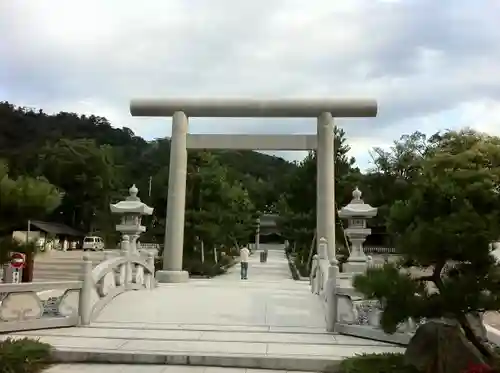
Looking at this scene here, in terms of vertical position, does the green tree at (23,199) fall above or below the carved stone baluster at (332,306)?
above

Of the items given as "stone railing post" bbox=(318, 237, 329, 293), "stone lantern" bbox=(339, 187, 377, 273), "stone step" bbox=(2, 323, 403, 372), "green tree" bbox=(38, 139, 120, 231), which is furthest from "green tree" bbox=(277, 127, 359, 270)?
"green tree" bbox=(38, 139, 120, 231)

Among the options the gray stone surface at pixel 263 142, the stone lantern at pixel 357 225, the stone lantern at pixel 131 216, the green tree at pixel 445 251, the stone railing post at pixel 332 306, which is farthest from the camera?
the gray stone surface at pixel 263 142

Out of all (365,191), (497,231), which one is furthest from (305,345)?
(365,191)

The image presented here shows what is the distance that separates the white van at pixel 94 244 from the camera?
38.8m

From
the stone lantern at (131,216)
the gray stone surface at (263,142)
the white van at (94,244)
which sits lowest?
the white van at (94,244)

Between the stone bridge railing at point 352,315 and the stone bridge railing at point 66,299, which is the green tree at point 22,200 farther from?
the stone bridge railing at point 352,315

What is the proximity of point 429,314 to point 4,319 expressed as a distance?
18.6 ft

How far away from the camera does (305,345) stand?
708 cm

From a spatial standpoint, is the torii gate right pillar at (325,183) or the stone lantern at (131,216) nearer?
the stone lantern at (131,216)

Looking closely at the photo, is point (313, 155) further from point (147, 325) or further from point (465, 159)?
point (147, 325)

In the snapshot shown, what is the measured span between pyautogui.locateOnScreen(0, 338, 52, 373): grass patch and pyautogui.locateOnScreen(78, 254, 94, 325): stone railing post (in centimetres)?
192

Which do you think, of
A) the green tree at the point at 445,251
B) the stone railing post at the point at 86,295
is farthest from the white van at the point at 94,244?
the green tree at the point at 445,251

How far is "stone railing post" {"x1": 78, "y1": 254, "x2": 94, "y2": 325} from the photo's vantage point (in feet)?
27.1

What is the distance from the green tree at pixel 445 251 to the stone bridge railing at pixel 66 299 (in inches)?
193
